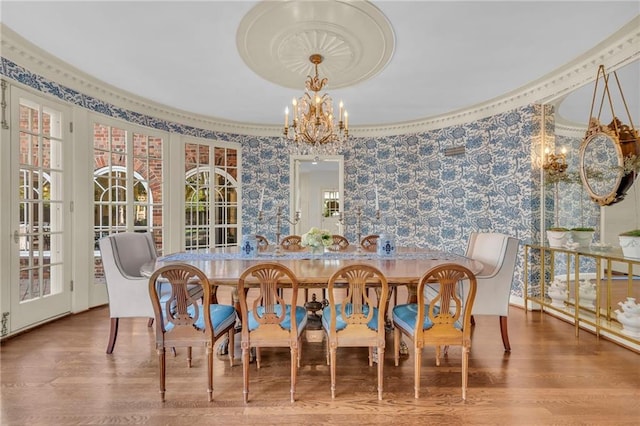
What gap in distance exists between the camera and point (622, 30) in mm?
2541

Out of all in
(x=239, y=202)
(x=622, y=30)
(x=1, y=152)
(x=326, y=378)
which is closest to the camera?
(x=326, y=378)

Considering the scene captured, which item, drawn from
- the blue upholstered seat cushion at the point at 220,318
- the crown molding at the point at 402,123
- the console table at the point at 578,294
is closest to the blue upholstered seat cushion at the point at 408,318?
the blue upholstered seat cushion at the point at 220,318

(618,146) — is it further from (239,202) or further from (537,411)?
(239,202)

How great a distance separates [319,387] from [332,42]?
103 inches

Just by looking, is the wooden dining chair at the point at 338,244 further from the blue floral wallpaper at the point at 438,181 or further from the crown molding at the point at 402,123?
the crown molding at the point at 402,123

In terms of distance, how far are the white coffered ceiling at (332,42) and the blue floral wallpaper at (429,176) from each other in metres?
0.56

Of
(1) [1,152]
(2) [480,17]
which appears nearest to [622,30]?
(2) [480,17]

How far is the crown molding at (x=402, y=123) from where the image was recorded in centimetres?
273

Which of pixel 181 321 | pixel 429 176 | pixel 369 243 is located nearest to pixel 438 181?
pixel 429 176

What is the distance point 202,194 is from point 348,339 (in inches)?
147

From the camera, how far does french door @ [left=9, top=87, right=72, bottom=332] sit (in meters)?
2.92

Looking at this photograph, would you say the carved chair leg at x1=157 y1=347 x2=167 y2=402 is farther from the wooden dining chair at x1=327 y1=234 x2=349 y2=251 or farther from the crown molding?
the crown molding

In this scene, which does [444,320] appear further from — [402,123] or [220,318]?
[402,123]

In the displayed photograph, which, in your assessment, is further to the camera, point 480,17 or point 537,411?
point 480,17
